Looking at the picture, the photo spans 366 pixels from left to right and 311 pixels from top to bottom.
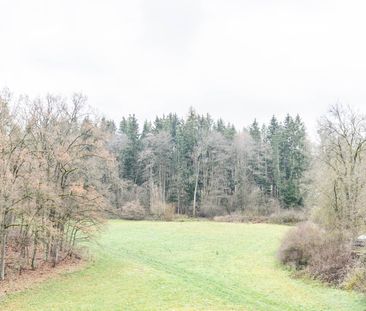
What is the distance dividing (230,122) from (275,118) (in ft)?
34.5

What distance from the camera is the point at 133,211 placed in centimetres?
6706

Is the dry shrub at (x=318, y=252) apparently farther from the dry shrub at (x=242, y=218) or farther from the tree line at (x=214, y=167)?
the tree line at (x=214, y=167)

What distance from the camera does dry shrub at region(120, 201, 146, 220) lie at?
6681cm

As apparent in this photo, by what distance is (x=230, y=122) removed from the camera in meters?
90.2

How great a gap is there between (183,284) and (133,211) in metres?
44.7

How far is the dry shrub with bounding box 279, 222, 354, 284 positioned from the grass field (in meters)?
1.22

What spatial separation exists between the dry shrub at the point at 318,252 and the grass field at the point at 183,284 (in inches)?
47.8

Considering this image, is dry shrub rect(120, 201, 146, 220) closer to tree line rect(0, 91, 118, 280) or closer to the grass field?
the grass field

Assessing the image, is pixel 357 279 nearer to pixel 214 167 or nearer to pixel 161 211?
pixel 161 211

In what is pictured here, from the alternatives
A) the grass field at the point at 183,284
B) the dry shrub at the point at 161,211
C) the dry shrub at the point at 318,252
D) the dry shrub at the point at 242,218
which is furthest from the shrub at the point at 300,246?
the dry shrub at the point at 161,211

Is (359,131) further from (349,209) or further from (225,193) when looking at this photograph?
(225,193)

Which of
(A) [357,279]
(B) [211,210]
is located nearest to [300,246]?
(A) [357,279]

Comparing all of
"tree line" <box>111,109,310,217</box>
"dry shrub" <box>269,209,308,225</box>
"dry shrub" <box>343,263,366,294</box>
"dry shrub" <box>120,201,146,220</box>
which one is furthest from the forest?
"tree line" <box>111,109,310,217</box>

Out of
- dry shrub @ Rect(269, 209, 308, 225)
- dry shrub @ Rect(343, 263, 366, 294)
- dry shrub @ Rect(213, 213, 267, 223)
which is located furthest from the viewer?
dry shrub @ Rect(213, 213, 267, 223)
